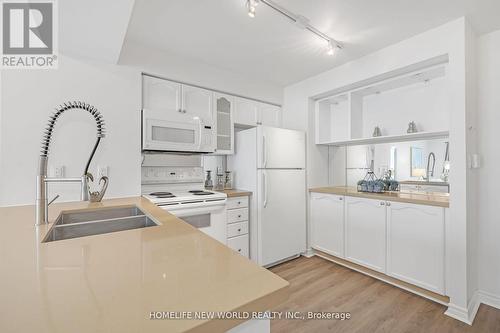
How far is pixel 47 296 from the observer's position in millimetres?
488

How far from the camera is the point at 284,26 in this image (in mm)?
1959

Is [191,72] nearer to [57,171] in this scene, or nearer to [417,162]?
[57,171]

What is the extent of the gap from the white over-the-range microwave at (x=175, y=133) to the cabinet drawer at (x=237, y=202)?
627mm

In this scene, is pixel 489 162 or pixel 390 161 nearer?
pixel 489 162

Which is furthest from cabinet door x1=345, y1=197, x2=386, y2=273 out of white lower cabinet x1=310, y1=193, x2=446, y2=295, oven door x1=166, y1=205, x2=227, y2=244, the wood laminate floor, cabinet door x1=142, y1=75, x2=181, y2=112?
cabinet door x1=142, y1=75, x2=181, y2=112

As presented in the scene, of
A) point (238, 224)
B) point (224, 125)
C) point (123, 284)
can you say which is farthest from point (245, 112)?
point (123, 284)

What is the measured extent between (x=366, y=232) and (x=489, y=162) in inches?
48.4

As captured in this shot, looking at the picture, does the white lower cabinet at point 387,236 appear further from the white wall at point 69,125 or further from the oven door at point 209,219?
the white wall at point 69,125

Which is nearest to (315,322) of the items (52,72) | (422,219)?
(422,219)

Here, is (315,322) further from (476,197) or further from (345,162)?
(345,162)

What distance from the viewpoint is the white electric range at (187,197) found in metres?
2.11

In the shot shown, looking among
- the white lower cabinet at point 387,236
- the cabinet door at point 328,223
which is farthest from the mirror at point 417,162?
the cabinet door at point 328,223

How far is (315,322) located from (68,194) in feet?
7.63

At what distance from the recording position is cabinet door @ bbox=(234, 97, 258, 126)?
2.93 m
